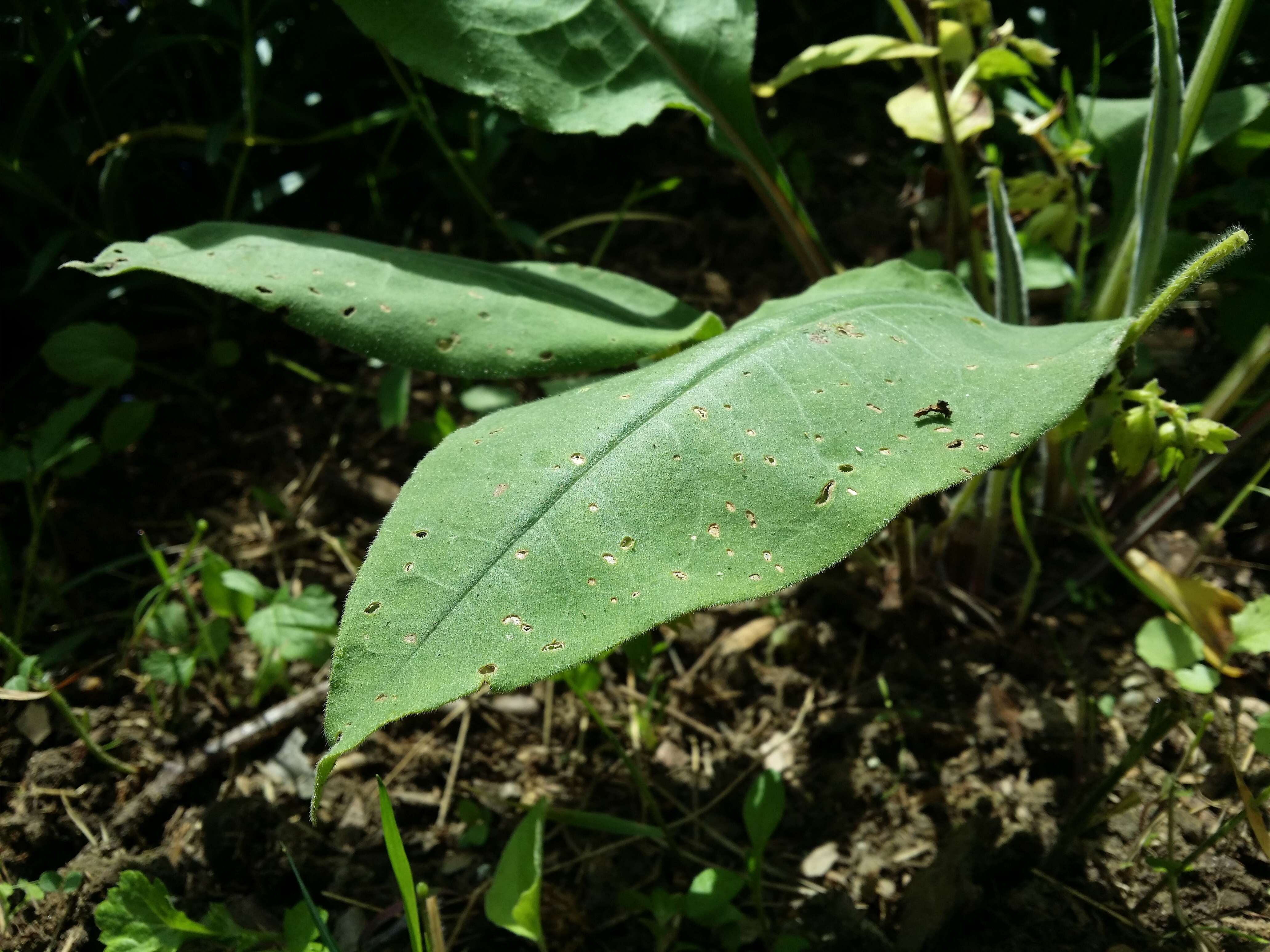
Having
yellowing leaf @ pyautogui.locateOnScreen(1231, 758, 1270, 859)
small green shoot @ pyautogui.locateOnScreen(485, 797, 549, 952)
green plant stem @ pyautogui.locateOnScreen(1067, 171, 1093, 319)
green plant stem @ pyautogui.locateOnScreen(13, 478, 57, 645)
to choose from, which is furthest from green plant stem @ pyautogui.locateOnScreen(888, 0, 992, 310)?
green plant stem @ pyautogui.locateOnScreen(13, 478, 57, 645)

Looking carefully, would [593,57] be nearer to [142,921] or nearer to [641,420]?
[641,420]

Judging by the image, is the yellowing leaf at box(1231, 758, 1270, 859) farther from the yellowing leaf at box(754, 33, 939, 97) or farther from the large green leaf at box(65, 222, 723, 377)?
the yellowing leaf at box(754, 33, 939, 97)

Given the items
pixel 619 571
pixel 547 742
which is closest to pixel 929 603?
pixel 547 742

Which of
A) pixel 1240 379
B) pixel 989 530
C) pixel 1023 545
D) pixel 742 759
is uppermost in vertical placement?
pixel 1240 379

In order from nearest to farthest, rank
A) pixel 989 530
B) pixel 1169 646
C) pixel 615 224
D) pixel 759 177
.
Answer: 1. pixel 1169 646
2. pixel 989 530
3. pixel 759 177
4. pixel 615 224

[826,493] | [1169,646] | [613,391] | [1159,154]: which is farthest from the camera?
[1169,646]

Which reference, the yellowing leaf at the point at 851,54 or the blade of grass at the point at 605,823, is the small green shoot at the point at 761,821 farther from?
the yellowing leaf at the point at 851,54

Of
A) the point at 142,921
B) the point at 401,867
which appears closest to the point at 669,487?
the point at 401,867
